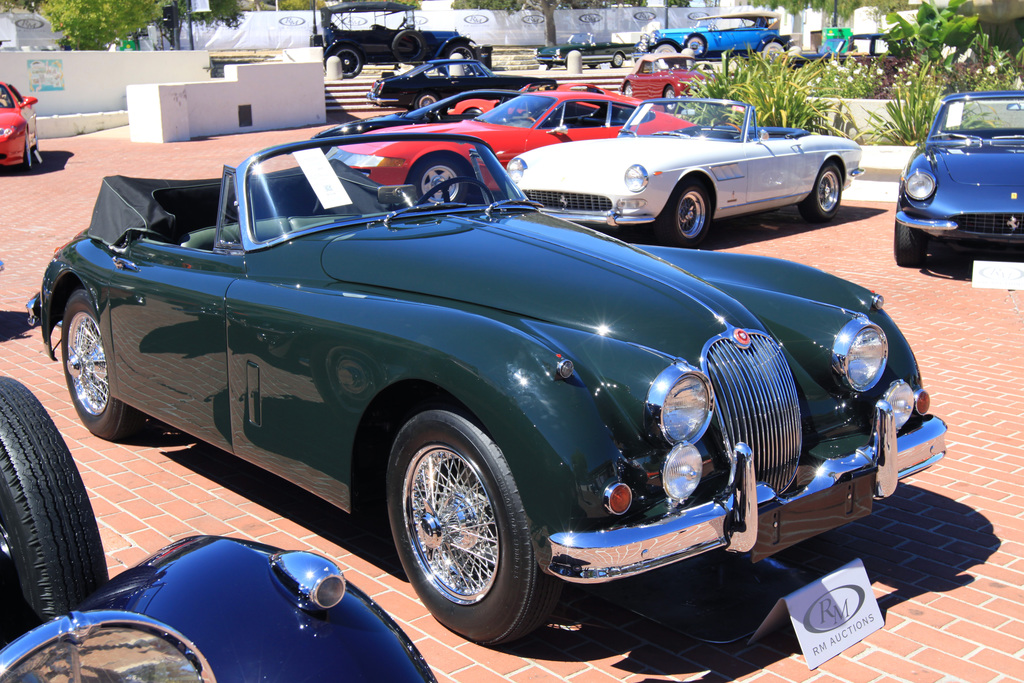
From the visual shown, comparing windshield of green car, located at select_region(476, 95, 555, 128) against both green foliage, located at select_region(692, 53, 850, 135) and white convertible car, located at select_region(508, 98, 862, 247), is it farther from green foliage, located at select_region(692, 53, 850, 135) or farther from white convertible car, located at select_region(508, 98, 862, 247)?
green foliage, located at select_region(692, 53, 850, 135)

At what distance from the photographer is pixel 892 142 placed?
571 inches

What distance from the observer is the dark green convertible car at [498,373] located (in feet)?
9.52

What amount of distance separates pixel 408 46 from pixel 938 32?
19581 millimetres

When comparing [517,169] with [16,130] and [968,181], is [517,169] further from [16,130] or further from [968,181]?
[16,130]

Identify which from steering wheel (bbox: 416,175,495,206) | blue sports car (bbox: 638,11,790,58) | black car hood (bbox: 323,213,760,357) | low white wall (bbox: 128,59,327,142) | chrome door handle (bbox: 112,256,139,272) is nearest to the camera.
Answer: black car hood (bbox: 323,213,760,357)

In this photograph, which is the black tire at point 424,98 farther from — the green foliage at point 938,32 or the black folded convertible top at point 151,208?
the black folded convertible top at point 151,208

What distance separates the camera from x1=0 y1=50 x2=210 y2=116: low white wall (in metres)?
24.0

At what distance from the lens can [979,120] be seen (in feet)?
31.8

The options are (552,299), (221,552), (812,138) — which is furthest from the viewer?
(812,138)

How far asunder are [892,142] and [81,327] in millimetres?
12790

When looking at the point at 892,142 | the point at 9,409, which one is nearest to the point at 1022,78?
the point at 892,142

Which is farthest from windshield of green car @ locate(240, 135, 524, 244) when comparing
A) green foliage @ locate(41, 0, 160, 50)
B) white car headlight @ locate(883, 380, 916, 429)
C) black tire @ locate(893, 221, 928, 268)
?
green foliage @ locate(41, 0, 160, 50)

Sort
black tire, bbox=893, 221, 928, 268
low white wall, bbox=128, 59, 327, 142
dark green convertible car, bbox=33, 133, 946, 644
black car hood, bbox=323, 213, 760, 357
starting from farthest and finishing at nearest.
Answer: low white wall, bbox=128, 59, 327, 142, black tire, bbox=893, 221, 928, 268, black car hood, bbox=323, 213, 760, 357, dark green convertible car, bbox=33, 133, 946, 644

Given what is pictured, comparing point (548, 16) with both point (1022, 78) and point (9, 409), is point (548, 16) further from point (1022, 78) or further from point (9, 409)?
point (9, 409)
